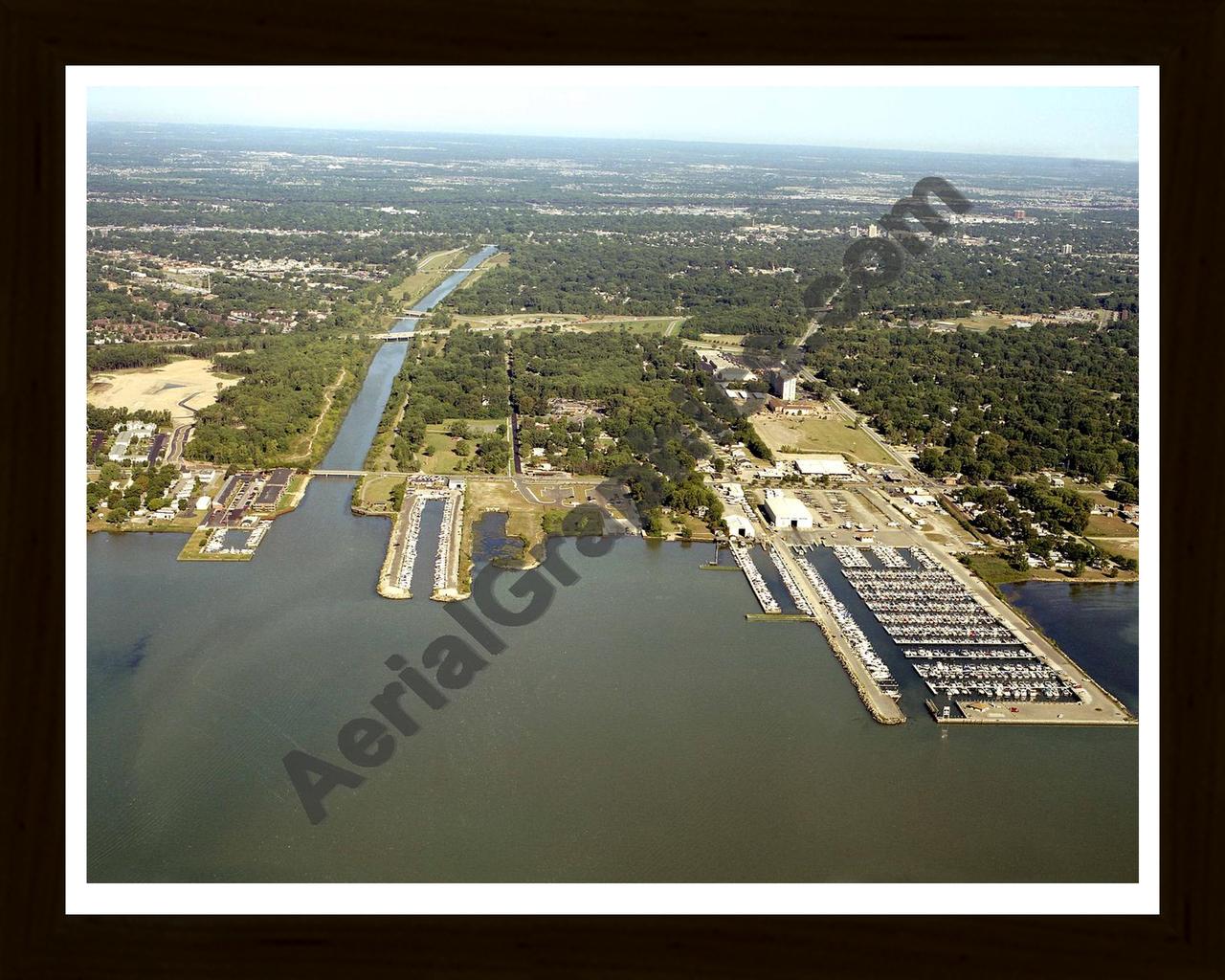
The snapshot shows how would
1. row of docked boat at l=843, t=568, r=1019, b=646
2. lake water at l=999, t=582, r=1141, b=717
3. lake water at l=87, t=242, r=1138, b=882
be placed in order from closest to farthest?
lake water at l=87, t=242, r=1138, b=882, lake water at l=999, t=582, r=1141, b=717, row of docked boat at l=843, t=568, r=1019, b=646

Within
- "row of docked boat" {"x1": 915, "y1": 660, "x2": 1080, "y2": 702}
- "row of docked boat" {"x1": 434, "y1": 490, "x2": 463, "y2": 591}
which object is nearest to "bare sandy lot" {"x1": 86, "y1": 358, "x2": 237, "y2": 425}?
"row of docked boat" {"x1": 434, "y1": 490, "x2": 463, "y2": 591}

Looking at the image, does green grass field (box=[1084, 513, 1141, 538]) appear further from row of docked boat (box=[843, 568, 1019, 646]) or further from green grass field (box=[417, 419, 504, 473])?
green grass field (box=[417, 419, 504, 473])

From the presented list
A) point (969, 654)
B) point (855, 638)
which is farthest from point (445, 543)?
point (969, 654)

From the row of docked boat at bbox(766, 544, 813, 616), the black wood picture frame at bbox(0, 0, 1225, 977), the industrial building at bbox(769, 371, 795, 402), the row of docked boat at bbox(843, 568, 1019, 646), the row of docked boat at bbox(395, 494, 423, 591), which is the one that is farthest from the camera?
the industrial building at bbox(769, 371, 795, 402)

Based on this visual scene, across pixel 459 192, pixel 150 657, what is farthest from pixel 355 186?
pixel 150 657
